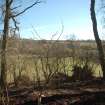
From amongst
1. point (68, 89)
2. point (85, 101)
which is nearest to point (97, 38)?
point (68, 89)

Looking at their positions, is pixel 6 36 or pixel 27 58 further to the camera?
pixel 27 58

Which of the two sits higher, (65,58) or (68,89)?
(65,58)

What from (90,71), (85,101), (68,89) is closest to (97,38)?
(90,71)

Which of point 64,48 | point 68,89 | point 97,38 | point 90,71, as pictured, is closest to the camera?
point 68,89

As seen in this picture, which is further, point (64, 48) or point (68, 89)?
point (64, 48)

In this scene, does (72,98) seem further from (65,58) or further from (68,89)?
(65,58)

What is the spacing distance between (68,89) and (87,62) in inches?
343

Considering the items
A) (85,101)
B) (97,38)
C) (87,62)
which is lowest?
(85,101)

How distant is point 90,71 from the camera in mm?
23062

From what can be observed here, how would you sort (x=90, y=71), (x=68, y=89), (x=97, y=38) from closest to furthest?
1. (x=68, y=89)
2. (x=97, y=38)
3. (x=90, y=71)

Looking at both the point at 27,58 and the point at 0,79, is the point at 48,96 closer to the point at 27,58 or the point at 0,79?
the point at 0,79

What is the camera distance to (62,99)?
1320 cm

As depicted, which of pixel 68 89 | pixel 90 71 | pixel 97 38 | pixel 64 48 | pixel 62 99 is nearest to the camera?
pixel 62 99

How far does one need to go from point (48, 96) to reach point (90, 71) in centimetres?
1007
